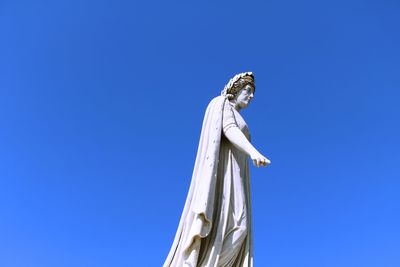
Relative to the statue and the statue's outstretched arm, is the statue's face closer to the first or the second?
the statue

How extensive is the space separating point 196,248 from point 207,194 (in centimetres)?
89

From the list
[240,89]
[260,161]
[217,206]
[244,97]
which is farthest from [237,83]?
[217,206]

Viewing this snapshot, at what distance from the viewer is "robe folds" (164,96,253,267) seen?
6.75 meters

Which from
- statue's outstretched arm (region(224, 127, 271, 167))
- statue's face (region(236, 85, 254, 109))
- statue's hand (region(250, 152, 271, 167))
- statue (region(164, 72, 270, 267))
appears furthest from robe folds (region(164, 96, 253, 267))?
statue's hand (region(250, 152, 271, 167))

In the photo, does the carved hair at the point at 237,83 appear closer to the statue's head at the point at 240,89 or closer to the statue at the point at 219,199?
the statue's head at the point at 240,89

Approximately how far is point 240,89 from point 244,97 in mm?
192

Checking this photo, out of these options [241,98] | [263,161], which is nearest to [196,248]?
[263,161]

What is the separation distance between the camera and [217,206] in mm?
7316

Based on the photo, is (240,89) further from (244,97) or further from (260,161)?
(260,161)

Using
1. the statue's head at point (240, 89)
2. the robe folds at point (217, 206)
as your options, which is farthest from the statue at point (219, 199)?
the statue's head at point (240, 89)

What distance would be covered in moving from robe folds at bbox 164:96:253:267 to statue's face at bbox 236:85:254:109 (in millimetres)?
396

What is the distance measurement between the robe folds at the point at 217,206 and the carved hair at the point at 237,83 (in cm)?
43

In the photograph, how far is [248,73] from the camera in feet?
28.6

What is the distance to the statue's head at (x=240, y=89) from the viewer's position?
8.70 meters
